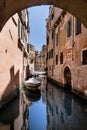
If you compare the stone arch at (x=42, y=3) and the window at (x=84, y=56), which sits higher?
the stone arch at (x=42, y=3)

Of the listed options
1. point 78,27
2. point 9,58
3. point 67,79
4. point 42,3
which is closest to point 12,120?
point 9,58

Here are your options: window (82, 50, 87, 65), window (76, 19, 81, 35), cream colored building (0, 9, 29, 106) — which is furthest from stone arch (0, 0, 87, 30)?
window (76, 19, 81, 35)

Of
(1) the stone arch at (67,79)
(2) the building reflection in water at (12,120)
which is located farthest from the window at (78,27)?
(2) the building reflection in water at (12,120)

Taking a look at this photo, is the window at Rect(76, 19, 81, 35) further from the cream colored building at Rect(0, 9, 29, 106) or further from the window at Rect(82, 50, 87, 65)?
the cream colored building at Rect(0, 9, 29, 106)

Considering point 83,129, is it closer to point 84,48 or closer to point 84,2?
point 84,2

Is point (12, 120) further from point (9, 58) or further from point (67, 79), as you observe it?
point (67, 79)

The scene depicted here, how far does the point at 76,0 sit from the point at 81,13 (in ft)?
1.51

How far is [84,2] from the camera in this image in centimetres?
473

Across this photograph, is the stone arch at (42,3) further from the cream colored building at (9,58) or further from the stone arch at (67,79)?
the stone arch at (67,79)

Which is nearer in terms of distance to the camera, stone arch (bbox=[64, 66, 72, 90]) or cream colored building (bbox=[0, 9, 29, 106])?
cream colored building (bbox=[0, 9, 29, 106])

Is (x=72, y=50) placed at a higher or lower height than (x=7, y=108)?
higher

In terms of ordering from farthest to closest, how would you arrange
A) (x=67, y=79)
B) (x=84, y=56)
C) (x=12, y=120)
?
(x=67, y=79)
(x=84, y=56)
(x=12, y=120)

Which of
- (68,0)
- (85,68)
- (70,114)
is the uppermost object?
(68,0)

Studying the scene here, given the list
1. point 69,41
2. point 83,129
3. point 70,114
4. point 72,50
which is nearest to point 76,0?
point 83,129
